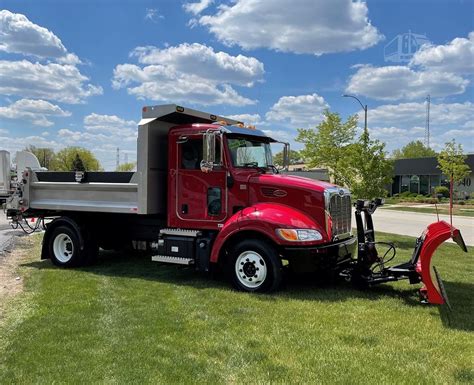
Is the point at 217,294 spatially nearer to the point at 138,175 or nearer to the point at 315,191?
the point at 315,191

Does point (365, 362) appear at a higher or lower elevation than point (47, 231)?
lower

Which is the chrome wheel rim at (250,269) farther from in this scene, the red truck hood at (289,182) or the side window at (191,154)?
the side window at (191,154)

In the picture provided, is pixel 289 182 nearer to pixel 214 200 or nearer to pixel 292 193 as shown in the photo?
pixel 292 193

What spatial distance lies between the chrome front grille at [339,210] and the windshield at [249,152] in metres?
1.51

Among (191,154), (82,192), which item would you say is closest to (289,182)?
(191,154)

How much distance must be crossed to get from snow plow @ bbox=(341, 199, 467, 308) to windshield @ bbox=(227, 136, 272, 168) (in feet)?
6.59

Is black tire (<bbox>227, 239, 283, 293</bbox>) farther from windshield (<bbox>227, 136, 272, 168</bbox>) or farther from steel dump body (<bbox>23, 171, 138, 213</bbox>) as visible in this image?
steel dump body (<bbox>23, 171, 138, 213</bbox>)

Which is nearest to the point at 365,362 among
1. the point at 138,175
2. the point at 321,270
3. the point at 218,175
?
the point at 321,270

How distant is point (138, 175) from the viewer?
8.59m

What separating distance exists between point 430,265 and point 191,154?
4247 millimetres

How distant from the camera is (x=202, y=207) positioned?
827cm

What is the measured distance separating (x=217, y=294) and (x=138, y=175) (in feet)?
8.93

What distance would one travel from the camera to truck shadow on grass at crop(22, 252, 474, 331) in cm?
647

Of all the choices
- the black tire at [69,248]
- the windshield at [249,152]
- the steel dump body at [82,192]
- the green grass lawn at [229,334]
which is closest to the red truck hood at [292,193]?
the windshield at [249,152]
